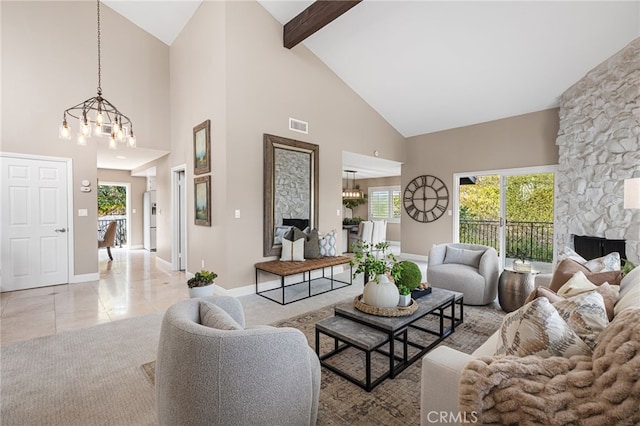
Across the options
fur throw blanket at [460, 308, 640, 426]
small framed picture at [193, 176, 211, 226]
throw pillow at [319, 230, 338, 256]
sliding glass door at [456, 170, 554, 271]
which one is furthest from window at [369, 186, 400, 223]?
fur throw blanket at [460, 308, 640, 426]

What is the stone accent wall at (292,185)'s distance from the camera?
4.72 meters

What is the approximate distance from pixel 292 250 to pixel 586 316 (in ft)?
12.2

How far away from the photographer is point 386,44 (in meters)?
4.76

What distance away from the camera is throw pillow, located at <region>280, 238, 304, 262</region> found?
457 centimetres

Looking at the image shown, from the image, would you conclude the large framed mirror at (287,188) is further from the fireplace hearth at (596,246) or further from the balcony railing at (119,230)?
the balcony railing at (119,230)

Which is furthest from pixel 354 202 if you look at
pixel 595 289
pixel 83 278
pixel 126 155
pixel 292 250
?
pixel 595 289

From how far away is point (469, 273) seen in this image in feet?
12.3

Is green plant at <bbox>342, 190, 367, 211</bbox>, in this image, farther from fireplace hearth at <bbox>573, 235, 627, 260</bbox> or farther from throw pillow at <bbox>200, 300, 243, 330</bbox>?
throw pillow at <bbox>200, 300, 243, 330</bbox>

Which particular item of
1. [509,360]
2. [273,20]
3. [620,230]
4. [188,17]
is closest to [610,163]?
[620,230]

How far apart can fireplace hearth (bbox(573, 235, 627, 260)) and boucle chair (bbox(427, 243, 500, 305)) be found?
162 centimetres

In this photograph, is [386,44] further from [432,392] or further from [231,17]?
[432,392]

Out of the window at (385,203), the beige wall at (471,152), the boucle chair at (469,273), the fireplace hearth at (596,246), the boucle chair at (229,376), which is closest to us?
the boucle chair at (229,376)

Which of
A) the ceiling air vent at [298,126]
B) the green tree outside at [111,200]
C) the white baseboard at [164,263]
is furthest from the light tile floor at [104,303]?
the green tree outside at [111,200]

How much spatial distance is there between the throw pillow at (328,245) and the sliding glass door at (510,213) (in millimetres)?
3203
